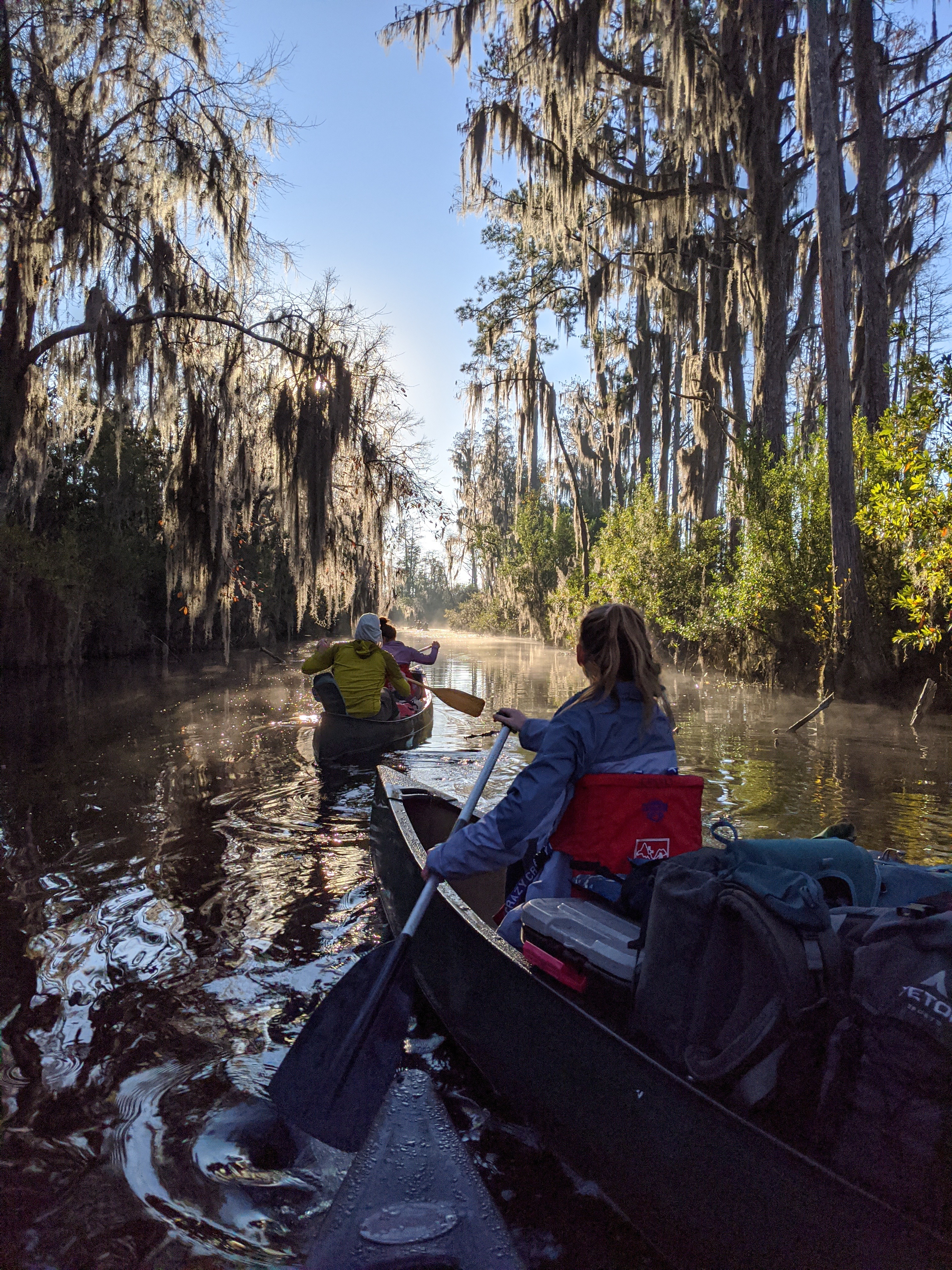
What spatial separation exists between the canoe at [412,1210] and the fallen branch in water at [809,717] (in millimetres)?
8301

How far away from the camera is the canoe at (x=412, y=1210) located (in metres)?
2.10

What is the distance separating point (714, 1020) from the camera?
185 cm

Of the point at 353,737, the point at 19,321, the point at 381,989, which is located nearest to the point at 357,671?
the point at 353,737

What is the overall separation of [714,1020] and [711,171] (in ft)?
51.1

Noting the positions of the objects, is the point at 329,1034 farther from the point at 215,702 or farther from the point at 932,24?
the point at 932,24

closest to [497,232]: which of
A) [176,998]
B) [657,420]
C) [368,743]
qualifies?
[657,420]

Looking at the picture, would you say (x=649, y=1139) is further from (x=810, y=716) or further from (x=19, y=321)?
(x=19, y=321)

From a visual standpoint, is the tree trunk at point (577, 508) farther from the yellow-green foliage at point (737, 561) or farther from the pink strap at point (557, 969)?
the pink strap at point (557, 969)

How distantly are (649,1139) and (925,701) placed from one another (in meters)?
9.63

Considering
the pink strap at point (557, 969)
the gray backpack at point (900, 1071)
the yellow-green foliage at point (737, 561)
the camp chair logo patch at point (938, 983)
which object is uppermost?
the yellow-green foliage at point (737, 561)

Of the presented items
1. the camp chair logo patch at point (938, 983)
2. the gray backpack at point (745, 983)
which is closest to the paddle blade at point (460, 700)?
the gray backpack at point (745, 983)

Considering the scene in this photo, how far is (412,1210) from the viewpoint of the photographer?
2.27 meters

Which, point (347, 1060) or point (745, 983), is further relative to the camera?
point (347, 1060)

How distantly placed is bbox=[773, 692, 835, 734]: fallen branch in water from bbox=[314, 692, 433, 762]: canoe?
16.2 feet
